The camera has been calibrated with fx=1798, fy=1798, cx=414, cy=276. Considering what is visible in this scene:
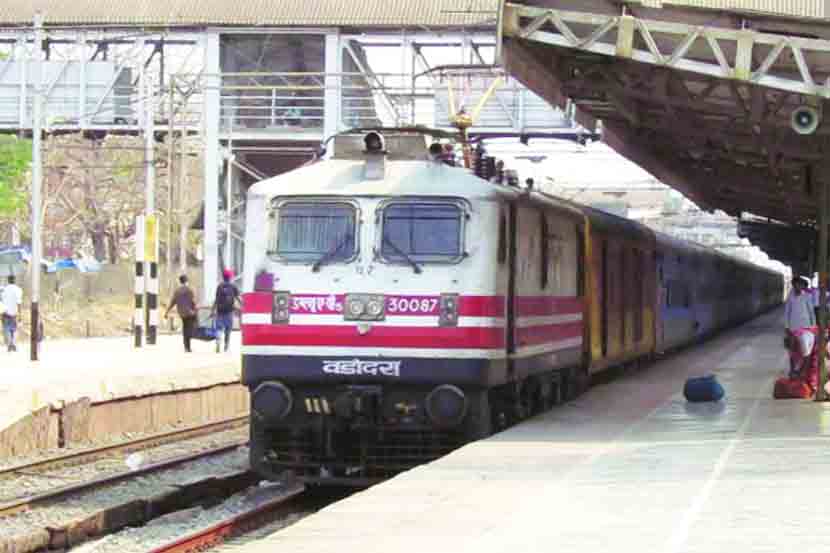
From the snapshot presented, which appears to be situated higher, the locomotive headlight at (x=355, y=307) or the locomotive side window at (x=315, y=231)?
the locomotive side window at (x=315, y=231)

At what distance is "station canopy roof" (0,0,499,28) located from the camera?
155 feet

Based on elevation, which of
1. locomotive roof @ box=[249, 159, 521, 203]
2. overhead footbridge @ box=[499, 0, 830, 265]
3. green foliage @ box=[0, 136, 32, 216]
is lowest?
locomotive roof @ box=[249, 159, 521, 203]

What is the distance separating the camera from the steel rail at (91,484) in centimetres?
1561

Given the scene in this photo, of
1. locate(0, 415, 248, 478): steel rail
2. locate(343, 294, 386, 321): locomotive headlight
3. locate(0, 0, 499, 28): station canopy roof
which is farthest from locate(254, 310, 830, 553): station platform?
Answer: locate(0, 0, 499, 28): station canopy roof

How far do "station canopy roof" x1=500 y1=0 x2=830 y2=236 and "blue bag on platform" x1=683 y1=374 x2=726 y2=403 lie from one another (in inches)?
111

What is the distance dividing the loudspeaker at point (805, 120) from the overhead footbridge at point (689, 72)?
0.01m

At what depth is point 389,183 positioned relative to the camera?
16375mm

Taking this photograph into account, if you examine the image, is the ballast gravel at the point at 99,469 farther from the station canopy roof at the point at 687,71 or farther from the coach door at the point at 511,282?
the station canopy roof at the point at 687,71

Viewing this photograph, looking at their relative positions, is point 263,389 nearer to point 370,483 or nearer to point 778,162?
point 370,483

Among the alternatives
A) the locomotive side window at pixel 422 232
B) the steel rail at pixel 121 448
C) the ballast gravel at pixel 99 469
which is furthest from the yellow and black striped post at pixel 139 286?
the locomotive side window at pixel 422 232

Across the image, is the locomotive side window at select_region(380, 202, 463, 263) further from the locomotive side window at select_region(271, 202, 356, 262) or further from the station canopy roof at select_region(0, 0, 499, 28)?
the station canopy roof at select_region(0, 0, 499, 28)

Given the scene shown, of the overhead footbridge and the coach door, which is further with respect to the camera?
the overhead footbridge

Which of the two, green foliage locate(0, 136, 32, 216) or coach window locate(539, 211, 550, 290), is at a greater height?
green foliage locate(0, 136, 32, 216)

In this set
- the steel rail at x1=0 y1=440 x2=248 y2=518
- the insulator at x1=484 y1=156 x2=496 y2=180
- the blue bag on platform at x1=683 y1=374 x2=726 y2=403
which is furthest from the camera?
the blue bag on platform at x1=683 y1=374 x2=726 y2=403
